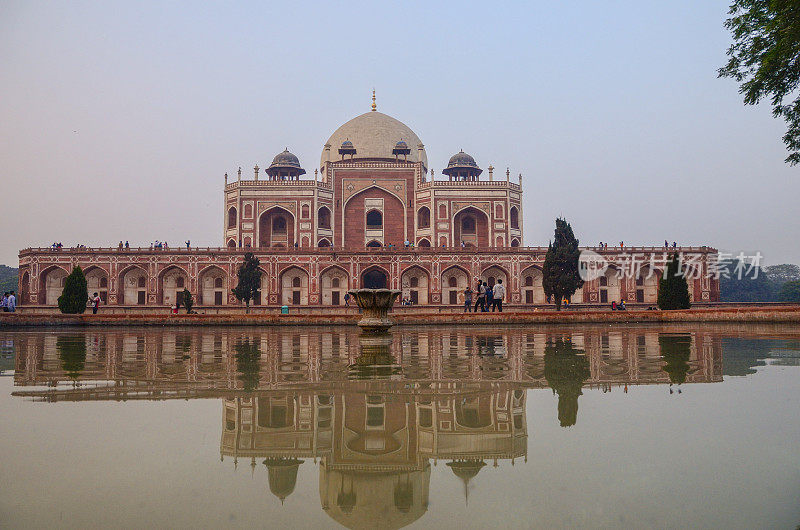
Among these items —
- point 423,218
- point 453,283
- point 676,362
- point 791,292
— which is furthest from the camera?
point 791,292

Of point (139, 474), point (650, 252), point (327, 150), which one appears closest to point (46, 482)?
point (139, 474)

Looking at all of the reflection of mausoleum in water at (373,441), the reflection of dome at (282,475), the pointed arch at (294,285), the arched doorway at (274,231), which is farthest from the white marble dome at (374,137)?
the reflection of dome at (282,475)

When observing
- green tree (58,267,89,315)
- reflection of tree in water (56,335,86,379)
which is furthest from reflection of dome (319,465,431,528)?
green tree (58,267,89,315)

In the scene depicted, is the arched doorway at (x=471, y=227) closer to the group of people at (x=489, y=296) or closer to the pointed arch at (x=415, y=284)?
the pointed arch at (x=415, y=284)

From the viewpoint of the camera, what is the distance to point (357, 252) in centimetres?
3216

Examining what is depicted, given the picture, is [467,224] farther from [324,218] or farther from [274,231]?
[274,231]

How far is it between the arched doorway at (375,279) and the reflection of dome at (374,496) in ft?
102

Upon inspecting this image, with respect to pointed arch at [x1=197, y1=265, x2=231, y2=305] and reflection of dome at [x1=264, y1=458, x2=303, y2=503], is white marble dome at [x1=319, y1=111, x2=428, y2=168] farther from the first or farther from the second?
reflection of dome at [x1=264, y1=458, x2=303, y2=503]

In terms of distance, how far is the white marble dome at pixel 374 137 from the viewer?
40.0 metres

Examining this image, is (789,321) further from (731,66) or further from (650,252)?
(650,252)

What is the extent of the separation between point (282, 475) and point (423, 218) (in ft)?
117

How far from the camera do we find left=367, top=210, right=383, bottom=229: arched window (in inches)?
1473

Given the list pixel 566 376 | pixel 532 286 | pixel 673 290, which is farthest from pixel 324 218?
pixel 566 376

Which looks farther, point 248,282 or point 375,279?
point 375,279
